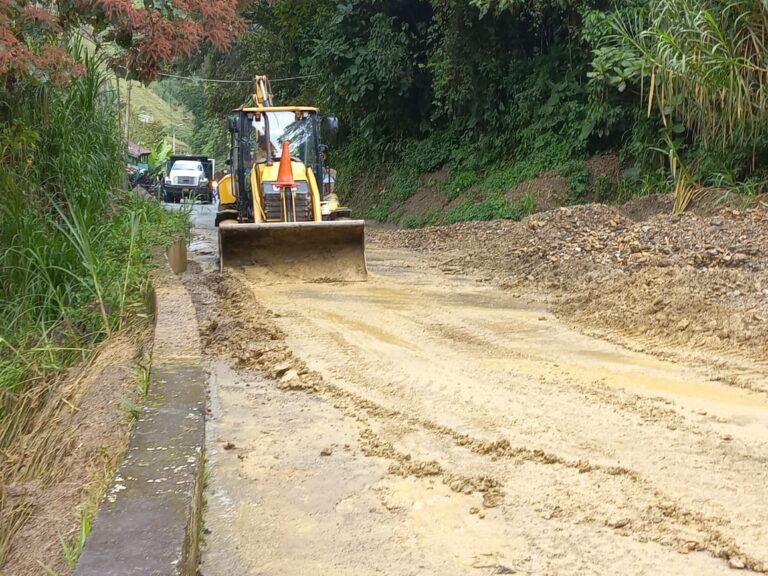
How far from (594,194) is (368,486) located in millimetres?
12523

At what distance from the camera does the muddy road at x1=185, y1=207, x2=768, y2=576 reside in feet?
10.6

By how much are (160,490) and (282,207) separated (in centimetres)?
793

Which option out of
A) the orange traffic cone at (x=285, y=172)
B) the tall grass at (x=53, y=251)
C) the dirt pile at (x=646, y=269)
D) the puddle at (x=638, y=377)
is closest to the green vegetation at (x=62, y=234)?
the tall grass at (x=53, y=251)

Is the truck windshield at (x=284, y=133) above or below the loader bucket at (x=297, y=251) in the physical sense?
above

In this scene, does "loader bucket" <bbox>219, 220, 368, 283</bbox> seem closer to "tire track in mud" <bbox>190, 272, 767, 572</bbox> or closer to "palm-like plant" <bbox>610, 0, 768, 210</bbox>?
"tire track in mud" <bbox>190, 272, 767, 572</bbox>

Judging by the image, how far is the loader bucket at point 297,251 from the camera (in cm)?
988

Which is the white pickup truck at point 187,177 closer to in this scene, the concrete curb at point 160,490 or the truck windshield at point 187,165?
the truck windshield at point 187,165

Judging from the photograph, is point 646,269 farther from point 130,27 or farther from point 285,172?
point 130,27

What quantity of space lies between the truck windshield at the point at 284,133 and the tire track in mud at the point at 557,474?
20.6 ft

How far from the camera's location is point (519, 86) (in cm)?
1825

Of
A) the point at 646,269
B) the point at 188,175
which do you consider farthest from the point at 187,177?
the point at 646,269

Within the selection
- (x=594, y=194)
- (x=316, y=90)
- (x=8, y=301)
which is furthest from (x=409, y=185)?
(x=8, y=301)

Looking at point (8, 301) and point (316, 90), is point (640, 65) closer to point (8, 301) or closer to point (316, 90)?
point (8, 301)

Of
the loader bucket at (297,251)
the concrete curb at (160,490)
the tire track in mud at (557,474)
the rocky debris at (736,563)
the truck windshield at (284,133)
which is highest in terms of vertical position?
the truck windshield at (284,133)
